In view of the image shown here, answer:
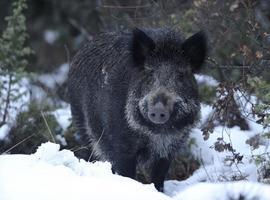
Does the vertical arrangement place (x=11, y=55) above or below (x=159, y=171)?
above

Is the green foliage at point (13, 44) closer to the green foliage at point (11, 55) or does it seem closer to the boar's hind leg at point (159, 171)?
the green foliage at point (11, 55)

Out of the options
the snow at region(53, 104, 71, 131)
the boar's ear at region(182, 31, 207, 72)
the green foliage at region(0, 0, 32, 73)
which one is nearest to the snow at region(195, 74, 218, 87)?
the snow at region(53, 104, 71, 131)

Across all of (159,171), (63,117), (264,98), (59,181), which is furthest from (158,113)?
(63,117)

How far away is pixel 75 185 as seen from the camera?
12.8 ft

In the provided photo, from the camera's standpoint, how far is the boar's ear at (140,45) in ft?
19.2

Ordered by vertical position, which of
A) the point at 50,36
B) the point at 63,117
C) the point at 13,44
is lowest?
the point at 50,36

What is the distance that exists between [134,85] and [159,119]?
596 millimetres

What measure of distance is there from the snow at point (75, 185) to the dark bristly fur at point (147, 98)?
1.25 meters

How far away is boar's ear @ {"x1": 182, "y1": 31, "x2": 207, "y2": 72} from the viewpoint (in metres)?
5.90

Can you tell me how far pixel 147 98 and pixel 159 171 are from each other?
970mm

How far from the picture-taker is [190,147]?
24.5ft

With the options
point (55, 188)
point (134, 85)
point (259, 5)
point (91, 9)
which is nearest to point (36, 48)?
point (91, 9)

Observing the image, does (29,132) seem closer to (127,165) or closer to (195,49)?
(127,165)

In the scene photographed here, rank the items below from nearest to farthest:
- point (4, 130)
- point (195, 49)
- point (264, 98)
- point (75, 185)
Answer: point (75, 185), point (264, 98), point (195, 49), point (4, 130)
